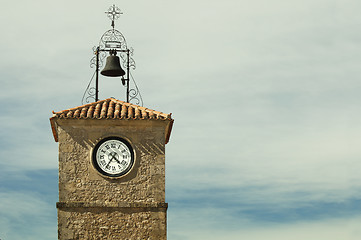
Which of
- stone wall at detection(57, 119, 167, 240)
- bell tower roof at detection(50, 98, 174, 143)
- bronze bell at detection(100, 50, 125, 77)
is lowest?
stone wall at detection(57, 119, 167, 240)

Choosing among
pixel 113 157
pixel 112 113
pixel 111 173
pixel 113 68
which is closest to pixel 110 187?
pixel 111 173

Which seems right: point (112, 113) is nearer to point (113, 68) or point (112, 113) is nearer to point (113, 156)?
point (113, 156)

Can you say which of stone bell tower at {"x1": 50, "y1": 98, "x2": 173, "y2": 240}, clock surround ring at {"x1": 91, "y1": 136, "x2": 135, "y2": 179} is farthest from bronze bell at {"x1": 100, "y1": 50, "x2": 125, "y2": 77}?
clock surround ring at {"x1": 91, "y1": 136, "x2": 135, "y2": 179}

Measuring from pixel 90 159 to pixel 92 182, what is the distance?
719 mm

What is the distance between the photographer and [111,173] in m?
22.4

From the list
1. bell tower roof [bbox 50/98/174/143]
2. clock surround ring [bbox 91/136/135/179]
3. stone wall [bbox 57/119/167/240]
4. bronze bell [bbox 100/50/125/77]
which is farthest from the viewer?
bronze bell [bbox 100/50/125/77]

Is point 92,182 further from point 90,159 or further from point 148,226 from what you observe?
point 148,226

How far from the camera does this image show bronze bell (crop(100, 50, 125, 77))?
980 inches

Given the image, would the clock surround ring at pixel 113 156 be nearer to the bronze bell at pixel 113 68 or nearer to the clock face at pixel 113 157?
the clock face at pixel 113 157

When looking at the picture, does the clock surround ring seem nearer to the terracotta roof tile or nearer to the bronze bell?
the terracotta roof tile

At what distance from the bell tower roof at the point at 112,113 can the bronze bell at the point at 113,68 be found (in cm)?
147

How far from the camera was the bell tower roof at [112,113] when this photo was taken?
2280 cm

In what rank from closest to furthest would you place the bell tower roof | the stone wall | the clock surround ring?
the stone wall, the clock surround ring, the bell tower roof

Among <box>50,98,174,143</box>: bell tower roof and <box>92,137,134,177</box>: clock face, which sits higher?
<box>50,98,174,143</box>: bell tower roof
